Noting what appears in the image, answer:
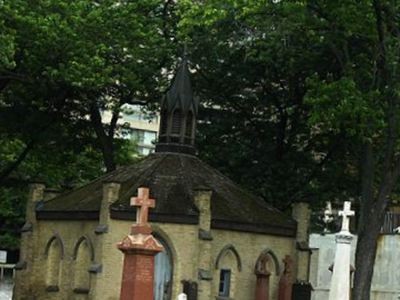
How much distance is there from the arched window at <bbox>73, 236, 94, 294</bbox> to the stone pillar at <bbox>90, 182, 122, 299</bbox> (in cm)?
101

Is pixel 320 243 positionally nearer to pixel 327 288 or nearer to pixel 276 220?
pixel 327 288

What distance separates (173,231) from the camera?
31.7m

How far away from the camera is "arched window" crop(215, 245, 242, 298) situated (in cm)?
3266

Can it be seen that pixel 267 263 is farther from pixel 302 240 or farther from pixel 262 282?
pixel 302 240

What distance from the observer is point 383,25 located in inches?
1048

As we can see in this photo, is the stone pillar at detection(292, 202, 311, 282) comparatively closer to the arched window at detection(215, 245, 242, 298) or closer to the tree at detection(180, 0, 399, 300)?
the tree at detection(180, 0, 399, 300)

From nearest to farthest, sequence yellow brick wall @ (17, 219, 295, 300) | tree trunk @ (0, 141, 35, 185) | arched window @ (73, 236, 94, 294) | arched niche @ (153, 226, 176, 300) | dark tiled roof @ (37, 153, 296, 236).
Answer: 1. yellow brick wall @ (17, 219, 295, 300)
2. arched niche @ (153, 226, 176, 300)
3. dark tiled roof @ (37, 153, 296, 236)
4. arched window @ (73, 236, 94, 294)
5. tree trunk @ (0, 141, 35, 185)

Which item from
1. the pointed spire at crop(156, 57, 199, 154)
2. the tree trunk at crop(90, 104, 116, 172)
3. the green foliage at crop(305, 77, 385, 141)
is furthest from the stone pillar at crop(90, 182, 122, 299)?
the green foliage at crop(305, 77, 385, 141)

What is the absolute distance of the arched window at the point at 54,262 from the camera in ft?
110

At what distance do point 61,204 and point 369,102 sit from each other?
12.8 m

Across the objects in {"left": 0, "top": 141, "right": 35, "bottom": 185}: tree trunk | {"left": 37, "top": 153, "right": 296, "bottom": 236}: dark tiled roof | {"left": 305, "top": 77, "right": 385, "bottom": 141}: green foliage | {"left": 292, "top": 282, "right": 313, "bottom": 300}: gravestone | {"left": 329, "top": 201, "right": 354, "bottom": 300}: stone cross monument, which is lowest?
{"left": 292, "top": 282, "right": 313, "bottom": 300}: gravestone

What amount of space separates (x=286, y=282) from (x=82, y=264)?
694 centimetres

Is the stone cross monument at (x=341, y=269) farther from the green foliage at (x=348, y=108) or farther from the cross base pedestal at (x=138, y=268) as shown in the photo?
the cross base pedestal at (x=138, y=268)

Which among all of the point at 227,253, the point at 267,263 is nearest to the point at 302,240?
the point at 267,263
